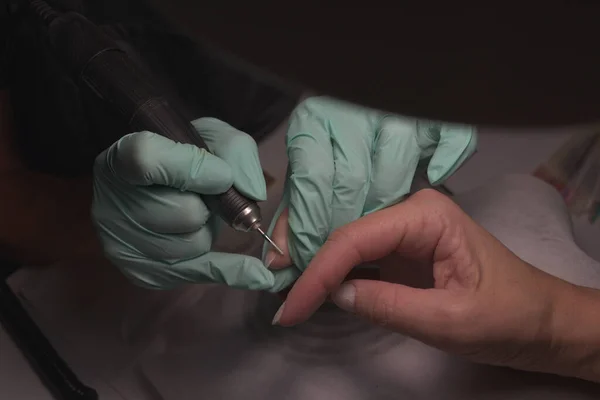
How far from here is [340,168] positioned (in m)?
0.69

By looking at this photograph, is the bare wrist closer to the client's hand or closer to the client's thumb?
the client's hand

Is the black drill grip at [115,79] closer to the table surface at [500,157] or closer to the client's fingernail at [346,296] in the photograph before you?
the client's fingernail at [346,296]

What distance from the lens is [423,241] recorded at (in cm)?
61

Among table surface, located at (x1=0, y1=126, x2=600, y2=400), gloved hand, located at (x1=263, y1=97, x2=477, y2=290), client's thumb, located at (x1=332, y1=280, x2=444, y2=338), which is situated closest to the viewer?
client's thumb, located at (x1=332, y1=280, x2=444, y2=338)

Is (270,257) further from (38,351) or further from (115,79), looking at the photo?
(38,351)

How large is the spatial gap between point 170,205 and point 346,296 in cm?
21

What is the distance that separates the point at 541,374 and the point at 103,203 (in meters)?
0.54

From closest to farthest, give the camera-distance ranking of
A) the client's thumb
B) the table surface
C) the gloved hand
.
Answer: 1. the client's thumb
2. the gloved hand
3. the table surface

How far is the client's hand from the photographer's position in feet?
1.83

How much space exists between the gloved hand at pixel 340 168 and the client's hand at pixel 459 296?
78mm

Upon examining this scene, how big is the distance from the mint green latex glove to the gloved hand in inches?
1.8

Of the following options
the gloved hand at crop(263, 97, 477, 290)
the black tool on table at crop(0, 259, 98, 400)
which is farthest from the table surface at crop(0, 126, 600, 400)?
the black tool on table at crop(0, 259, 98, 400)

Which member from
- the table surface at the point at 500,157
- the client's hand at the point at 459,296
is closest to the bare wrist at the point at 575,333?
the client's hand at the point at 459,296

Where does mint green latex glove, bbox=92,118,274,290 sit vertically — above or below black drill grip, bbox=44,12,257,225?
below
